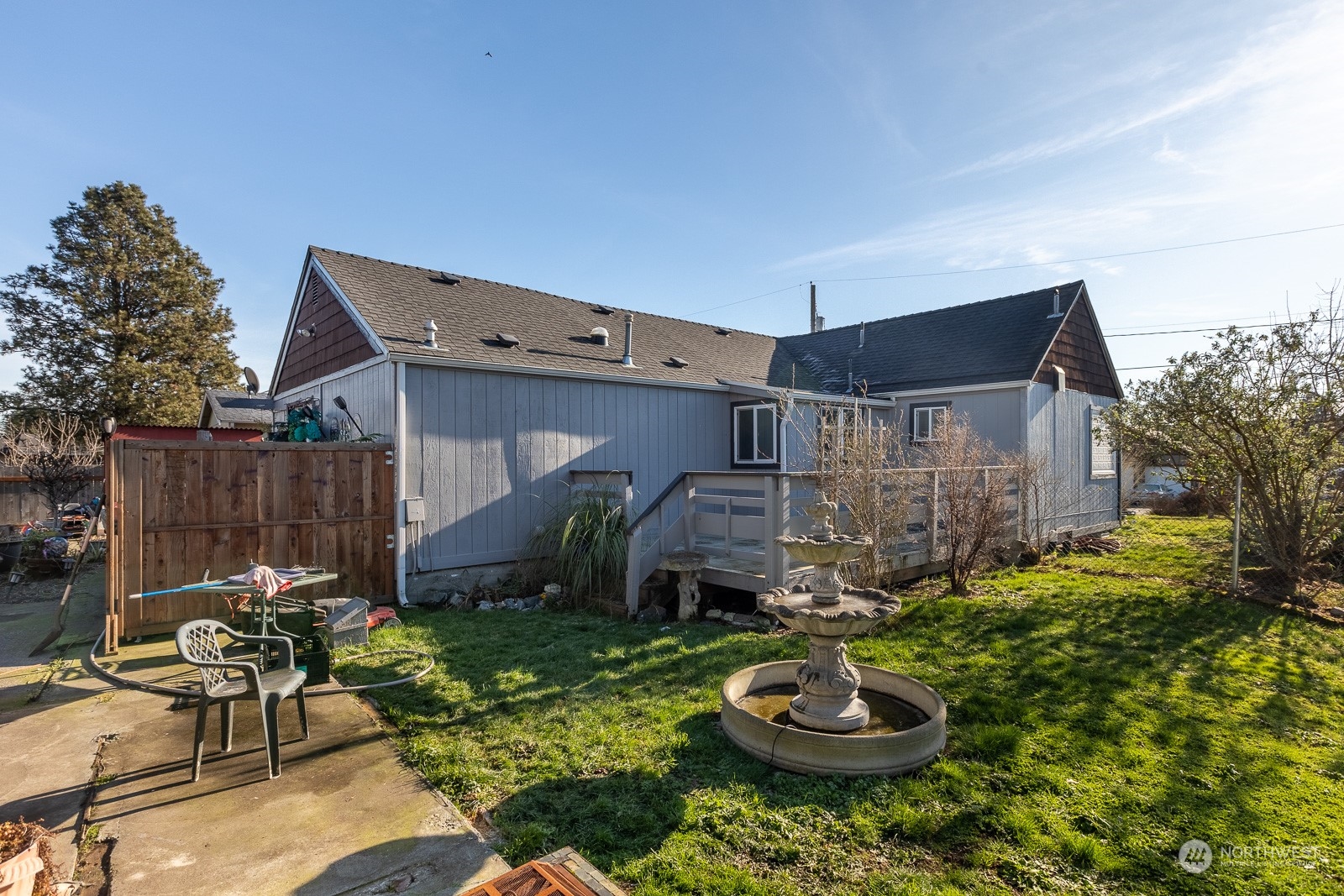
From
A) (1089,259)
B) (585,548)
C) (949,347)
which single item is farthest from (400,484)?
(1089,259)

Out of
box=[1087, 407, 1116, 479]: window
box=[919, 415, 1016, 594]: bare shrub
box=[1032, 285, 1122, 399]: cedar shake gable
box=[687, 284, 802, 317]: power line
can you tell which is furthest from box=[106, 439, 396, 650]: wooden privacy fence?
box=[687, 284, 802, 317]: power line

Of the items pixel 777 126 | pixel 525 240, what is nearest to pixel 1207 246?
pixel 777 126

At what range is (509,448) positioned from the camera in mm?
8969

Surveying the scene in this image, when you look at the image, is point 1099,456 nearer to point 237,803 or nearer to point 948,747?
point 948,747

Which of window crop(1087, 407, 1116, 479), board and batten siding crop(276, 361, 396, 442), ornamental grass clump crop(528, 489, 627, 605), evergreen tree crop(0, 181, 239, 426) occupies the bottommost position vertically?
ornamental grass clump crop(528, 489, 627, 605)

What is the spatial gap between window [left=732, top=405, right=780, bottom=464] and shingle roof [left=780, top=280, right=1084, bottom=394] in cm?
358

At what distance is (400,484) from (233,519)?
1.80m

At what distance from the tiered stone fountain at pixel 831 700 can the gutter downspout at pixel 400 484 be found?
206 inches

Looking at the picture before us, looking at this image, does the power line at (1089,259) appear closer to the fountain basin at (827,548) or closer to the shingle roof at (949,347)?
the shingle roof at (949,347)

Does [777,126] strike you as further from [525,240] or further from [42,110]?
[42,110]

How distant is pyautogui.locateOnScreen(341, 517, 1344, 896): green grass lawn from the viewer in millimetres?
2609

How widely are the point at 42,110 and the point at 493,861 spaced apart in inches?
449

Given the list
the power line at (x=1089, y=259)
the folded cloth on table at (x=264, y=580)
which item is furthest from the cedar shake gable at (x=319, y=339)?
the power line at (x=1089, y=259)

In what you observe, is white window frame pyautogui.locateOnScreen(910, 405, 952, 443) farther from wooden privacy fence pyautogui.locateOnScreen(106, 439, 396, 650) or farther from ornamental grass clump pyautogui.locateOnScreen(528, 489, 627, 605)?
wooden privacy fence pyautogui.locateOnScreen(106, 439, 396, 650)
